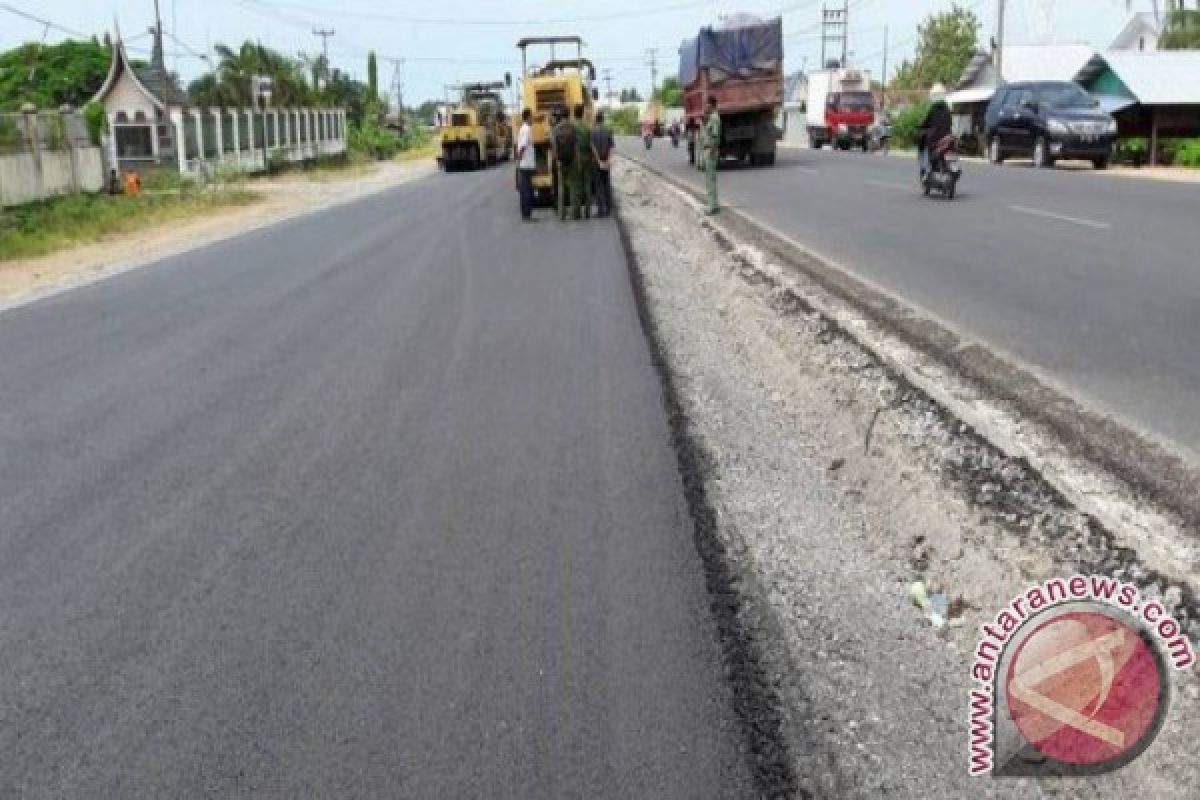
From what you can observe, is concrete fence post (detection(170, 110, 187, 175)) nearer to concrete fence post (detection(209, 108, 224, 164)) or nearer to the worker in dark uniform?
concrete fence post (detection(209, 108, 224, 164))

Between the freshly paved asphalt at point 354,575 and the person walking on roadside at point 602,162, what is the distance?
1169 cm

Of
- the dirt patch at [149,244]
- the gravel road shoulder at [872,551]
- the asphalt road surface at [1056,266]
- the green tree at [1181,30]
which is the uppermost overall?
the green tree at [1181,30]

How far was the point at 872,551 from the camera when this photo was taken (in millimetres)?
5121

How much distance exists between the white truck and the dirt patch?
77.5ft

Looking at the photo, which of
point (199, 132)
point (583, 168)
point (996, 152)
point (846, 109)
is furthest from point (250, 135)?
point (583, 168)

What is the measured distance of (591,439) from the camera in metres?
6.69

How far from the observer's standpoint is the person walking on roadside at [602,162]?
2114cm

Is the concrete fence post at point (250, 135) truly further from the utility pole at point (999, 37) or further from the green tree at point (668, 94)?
the green tree at point (668, 94)

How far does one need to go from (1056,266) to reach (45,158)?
24.0 metres

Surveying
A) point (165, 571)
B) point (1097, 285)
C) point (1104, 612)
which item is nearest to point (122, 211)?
point (1097, 285)

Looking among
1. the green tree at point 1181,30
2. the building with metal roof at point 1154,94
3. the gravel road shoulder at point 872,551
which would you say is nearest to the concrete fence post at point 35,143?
the gravel road shoulder at point 872,551

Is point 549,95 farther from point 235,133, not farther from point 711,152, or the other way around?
point 235,133

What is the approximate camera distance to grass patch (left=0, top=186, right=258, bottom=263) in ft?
71.6

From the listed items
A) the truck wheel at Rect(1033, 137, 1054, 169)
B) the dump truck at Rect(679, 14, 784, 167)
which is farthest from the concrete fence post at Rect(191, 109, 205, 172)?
the truck wheel at Rect(1033, 137, 1054, 169)
